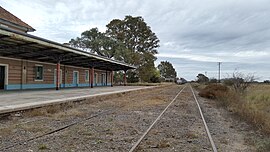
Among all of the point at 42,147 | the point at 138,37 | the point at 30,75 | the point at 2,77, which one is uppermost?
the point at 138,37

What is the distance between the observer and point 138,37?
58.3 m

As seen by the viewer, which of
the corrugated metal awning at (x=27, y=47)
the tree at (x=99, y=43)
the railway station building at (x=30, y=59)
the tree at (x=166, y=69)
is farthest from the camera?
the tree at (x=166, y=69)

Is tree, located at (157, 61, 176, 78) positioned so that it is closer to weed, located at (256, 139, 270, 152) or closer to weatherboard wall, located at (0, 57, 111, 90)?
weatherboard wall, located at (0, 57, 111, 90)

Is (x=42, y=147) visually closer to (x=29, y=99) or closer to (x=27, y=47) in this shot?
(x=29, y=99)

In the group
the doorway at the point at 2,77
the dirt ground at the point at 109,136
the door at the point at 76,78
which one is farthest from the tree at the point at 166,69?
the dirt ground at the point at 109,136

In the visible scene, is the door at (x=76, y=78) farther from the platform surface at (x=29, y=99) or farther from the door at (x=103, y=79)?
the platform surface at (x=29, y=99)

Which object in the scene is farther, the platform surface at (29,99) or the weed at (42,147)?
the platform surface at (29,99)

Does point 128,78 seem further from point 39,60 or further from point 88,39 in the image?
point 39,60

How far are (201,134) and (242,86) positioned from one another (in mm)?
20379

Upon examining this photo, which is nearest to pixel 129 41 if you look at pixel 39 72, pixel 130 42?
pixel 130 42

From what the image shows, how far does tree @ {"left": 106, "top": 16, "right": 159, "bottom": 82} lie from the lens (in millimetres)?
56594

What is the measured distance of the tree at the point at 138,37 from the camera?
56.6 metres

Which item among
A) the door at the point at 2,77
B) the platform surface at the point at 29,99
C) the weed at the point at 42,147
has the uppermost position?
the door at the point at 2,77

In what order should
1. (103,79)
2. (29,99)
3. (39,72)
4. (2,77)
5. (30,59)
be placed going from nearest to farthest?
(29,99)
(2,77)
(30,59)
(39,72)
(103,79)
